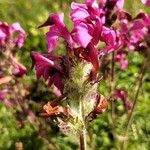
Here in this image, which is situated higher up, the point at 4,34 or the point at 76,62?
the point at 4,34

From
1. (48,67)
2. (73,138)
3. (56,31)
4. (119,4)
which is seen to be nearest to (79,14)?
(56,31)

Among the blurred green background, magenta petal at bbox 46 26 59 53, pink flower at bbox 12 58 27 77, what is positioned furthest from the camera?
the blurred green background

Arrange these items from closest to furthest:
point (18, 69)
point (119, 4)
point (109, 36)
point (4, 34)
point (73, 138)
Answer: point (109, 36) → point (119, 4) → point (4, 34) → point (18, 69) → point (73, 138)

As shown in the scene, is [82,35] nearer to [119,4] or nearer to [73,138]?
[119,4]

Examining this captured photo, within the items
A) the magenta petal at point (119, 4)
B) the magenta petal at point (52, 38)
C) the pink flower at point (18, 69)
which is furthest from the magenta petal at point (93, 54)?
the pink flower at point (18, 69)

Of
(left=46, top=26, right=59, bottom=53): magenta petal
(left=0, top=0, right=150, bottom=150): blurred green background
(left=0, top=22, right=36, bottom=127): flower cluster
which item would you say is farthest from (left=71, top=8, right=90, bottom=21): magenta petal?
(left=0, top=0, right=150, bottom=150): blurred green background

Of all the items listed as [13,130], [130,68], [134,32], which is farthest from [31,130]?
[134,32]

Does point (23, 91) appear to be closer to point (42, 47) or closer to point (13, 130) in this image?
point (13, 130)

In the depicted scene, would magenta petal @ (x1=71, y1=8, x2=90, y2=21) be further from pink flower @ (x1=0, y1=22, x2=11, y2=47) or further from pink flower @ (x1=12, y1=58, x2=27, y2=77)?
pink flower @ (x1=12, y1=58, x2=27, y2=77)

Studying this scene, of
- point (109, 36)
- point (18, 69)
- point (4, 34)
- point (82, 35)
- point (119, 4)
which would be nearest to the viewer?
point (82, 35)

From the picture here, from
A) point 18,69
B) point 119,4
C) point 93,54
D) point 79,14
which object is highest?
point 119,4

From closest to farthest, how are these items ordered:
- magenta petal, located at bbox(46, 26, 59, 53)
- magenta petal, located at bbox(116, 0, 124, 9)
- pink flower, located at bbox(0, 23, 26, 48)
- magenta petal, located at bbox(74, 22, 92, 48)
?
magenta petal, located at bbox(74, 22, 92, 48), magenta petal, located at bbox(46, 26, 59, 53), magenta petal, located at bbox(116, 0, 124, 9), pink flower, located at bbox(0, 23, 26, 48)
